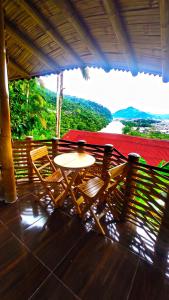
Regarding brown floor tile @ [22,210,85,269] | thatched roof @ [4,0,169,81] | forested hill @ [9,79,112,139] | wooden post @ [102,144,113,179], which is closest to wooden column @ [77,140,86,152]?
wooden post @ [102,144,113,179]

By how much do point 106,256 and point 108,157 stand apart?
59.9 inches

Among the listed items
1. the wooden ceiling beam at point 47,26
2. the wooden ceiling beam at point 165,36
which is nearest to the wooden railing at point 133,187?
the wooden ceiling beam at point 165,36

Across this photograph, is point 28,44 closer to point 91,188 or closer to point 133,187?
point 91,188

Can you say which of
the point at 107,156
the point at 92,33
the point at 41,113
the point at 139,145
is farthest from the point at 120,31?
the point at 139,145

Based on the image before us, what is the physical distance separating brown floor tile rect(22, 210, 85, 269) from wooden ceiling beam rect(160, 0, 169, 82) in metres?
2.57

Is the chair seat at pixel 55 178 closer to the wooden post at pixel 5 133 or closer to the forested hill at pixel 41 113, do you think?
the wooden post at pixel 5 133

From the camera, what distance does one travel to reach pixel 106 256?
2104 millimetres

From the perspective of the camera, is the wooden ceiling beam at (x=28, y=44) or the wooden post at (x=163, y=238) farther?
the wooden ceiling beam at (x=28, y=44)

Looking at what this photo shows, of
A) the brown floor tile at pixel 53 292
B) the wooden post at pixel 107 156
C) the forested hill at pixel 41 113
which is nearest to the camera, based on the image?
the brown floor tile at pixel 53 292

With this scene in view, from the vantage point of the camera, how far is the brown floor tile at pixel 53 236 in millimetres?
2080

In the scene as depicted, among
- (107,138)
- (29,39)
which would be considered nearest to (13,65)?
(29,39)

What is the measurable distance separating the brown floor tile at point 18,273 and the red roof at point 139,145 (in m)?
6.68

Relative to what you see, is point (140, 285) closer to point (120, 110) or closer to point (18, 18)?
point (18, 18)

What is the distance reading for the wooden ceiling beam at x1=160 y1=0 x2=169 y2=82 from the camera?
1486 millimetres
